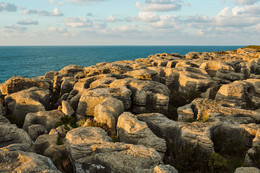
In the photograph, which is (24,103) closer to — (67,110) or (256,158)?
(67,110)

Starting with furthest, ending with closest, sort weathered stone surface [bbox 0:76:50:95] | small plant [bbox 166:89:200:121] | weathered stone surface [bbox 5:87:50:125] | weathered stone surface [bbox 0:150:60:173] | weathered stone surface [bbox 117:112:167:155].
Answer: weathered stone surface [bbox 0:76:50:95]
small plant [bbox 166:89:200:121]
weathered stone surface [bbox 5:87:50:125]
weathered stone surface [bbox 117:112:167:155]
weathered stone surface [bbox 0:150:60:173]

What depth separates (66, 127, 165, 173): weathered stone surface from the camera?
27.7 ft

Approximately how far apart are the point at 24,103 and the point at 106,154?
1349 centimetres

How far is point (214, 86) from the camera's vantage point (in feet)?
70.6

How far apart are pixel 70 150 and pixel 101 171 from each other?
86.3 inches

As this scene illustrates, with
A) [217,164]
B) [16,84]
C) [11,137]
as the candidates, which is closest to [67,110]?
[11,137]

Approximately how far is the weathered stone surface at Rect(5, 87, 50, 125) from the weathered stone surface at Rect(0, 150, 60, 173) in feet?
35.0

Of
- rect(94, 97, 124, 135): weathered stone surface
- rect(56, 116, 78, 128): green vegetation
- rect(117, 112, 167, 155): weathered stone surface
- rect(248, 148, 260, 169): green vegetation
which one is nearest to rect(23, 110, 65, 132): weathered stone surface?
rect(56, 116, 78, 128): green vegetation

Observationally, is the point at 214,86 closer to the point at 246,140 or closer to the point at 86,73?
the point at 246,140

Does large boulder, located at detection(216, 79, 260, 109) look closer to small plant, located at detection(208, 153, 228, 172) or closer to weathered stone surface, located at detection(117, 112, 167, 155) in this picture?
small plant, located at detection(208, 153, 228, 172)

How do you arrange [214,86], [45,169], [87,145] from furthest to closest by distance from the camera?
[214,86] < [87,145] < [45,169]

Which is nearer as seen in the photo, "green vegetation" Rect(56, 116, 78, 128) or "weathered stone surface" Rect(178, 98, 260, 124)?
"weathered stone surface" Rect(178, 98, 260, 124)

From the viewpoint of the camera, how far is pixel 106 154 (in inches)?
352

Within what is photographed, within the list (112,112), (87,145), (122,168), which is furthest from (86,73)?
(122,168)
